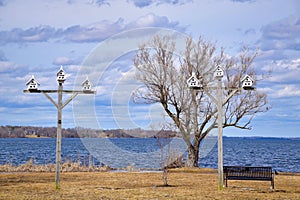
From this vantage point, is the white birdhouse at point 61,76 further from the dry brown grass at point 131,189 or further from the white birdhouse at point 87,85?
the dry brown grass at point 131,189

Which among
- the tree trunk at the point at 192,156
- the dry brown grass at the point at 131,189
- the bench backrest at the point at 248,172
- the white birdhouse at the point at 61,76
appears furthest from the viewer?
the tree trunk at the point at 192,156

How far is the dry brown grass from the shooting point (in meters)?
13.5

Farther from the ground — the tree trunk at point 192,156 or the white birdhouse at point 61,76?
the white birdhouse at point 61,76

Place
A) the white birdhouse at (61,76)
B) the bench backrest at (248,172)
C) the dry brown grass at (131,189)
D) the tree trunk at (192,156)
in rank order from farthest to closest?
the tree trunk at (192,156)
the bench backrest at (248,172)
the white birdhouse at (61,76)
the dry brown grass at (131,189)

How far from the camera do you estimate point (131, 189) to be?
1518 centimetres

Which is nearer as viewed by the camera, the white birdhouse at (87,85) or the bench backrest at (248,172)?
the white birdhouse at (87,85)

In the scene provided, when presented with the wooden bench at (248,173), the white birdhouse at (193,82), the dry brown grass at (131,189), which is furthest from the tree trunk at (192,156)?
the white birdhouse at (193,82)

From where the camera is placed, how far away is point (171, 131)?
87.0 ft

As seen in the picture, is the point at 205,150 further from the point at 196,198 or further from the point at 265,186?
the point at 196,198

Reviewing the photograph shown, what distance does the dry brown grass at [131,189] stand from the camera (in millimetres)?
13453

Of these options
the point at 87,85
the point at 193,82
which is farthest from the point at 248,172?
the point at 87,85

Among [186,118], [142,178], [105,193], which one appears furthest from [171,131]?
[105,193]

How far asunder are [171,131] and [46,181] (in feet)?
32.8

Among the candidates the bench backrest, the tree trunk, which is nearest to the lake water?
the tree trunk
